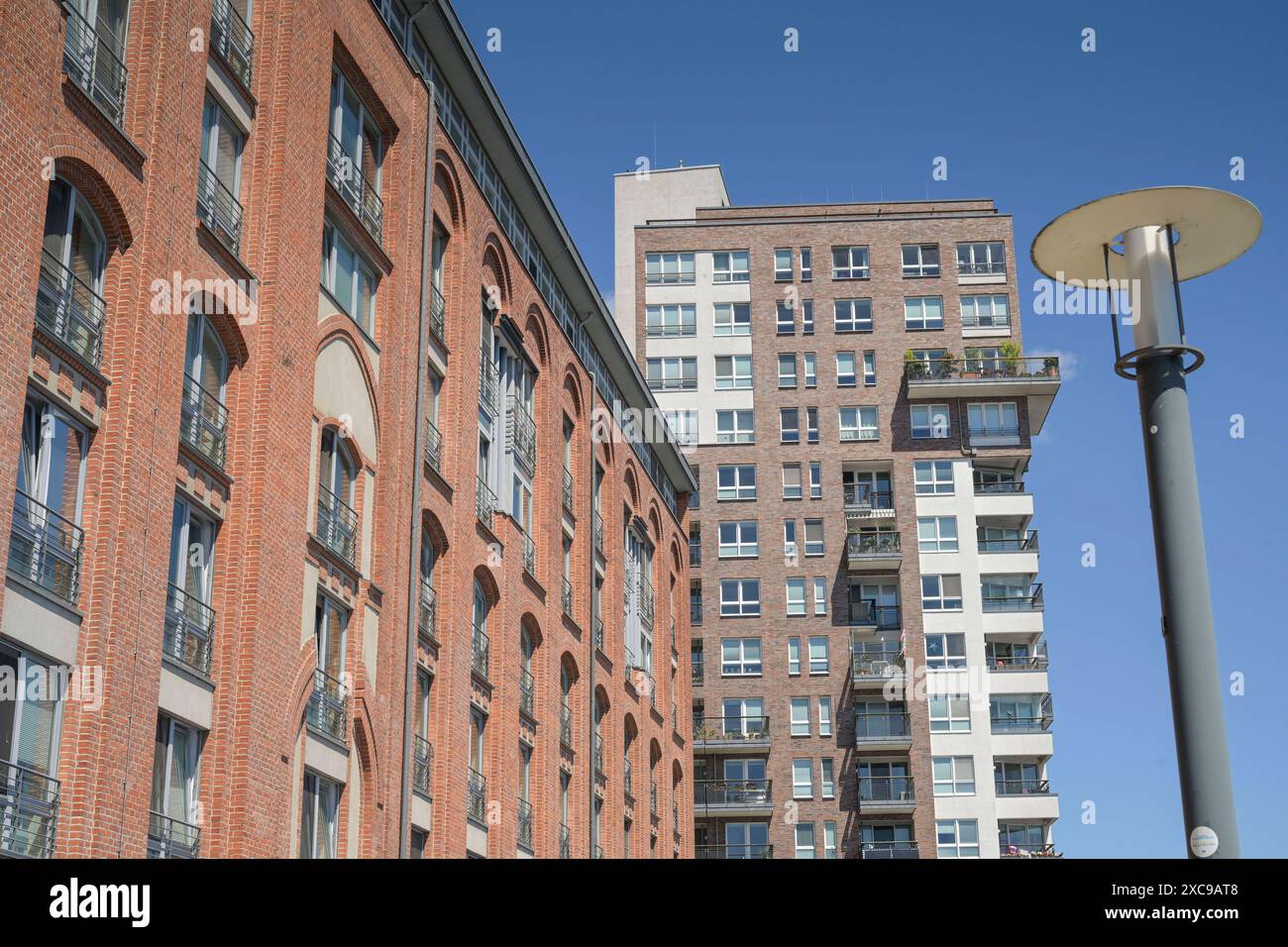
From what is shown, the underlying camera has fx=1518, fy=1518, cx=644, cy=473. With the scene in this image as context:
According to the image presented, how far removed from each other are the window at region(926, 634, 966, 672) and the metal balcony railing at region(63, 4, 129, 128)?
2029 inches

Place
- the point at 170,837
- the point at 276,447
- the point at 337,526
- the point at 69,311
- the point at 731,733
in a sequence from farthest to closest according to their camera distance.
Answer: the point at 731,733 → the point at 337,526 → the point at 276,447 → the point at 170,837 → the point at 69,311

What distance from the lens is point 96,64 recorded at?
18359mm

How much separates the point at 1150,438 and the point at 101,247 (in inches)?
549

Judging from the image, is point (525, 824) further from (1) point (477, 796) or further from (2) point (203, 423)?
(2) point (203, 423)

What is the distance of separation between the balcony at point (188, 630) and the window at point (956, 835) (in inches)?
1873

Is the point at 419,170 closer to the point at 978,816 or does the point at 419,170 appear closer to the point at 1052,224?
the point at 1052,224

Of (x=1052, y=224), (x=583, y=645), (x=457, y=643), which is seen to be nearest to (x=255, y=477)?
(x=457, y=643)

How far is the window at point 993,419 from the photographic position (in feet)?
224

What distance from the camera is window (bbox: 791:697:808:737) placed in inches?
2552

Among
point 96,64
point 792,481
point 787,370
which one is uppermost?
point 787,370

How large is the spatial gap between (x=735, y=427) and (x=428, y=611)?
136 ft

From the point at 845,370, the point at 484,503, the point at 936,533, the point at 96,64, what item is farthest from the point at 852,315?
the point at 96,64

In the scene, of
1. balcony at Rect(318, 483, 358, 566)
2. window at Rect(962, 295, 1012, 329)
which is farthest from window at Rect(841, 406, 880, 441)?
balcony at Rect(318, 483, 358, 566)

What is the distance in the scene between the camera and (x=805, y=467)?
225ft
